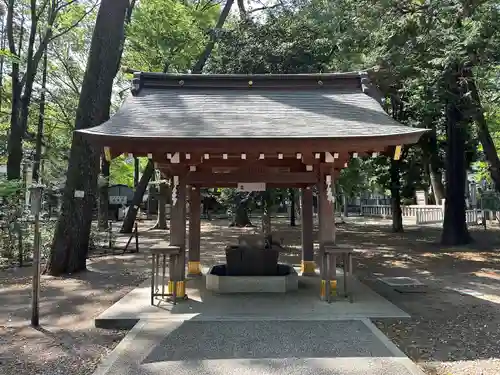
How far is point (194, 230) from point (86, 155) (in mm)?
3119

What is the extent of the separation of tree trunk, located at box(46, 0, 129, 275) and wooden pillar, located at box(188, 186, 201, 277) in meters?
2.50

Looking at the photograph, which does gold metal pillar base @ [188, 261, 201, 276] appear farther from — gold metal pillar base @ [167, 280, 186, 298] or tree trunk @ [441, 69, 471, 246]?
tree trunk @ [441, 69, 471, 246]

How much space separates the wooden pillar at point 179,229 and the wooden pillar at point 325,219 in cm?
226

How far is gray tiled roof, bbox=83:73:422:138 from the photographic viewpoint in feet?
19.5

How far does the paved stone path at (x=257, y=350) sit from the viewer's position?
3893 mm

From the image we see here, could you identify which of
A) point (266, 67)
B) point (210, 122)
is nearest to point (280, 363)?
point (210, 122)

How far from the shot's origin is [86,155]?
31.0ft

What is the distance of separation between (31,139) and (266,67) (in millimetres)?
13961

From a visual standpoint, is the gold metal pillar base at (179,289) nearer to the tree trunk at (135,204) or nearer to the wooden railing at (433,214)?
the tree trunk at (135,204)

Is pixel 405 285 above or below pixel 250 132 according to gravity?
below

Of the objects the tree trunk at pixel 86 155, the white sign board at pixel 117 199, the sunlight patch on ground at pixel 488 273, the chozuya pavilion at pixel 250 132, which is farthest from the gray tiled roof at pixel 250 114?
the white sign board at pixel 117 199

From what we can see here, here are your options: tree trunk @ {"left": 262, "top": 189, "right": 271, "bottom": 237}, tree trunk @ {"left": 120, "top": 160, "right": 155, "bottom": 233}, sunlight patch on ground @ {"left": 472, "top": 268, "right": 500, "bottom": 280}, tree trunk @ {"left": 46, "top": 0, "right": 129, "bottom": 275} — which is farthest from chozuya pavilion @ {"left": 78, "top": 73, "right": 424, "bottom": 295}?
tree trunk @ {"left": 120, "top": 160, "right": 155, "bottom": 233}

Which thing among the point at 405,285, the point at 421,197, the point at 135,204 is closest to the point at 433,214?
the point at 421,197

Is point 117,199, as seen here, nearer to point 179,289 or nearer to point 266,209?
point 266,209
